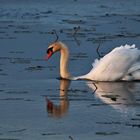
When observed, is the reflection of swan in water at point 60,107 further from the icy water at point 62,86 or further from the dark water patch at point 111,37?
the dark water patch at point 111,37

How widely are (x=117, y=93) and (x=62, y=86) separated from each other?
1.46 meters

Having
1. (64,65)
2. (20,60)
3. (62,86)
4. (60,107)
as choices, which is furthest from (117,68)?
(60,107)

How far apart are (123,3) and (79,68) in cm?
1974

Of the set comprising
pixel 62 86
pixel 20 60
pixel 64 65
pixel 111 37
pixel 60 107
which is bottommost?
pixel 60 107

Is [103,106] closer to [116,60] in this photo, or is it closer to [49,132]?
[49,132]

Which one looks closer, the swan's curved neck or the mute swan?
the mute swan

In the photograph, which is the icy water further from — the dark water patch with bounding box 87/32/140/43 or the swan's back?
the swan's back

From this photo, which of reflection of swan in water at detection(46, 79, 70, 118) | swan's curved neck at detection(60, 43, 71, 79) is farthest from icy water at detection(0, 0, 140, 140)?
swan's curved neck at detection(60, 43, 71, 79)

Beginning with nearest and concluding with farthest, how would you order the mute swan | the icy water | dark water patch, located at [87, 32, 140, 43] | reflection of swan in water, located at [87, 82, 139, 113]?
the icy water < reflection of swan in water, located at [87, 82, 139, 113] < the mute swan < dark water patch, located at [87, 32, 140, 43]

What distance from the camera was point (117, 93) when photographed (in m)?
16.0

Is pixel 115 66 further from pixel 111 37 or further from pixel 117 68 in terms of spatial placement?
pixel 111 37

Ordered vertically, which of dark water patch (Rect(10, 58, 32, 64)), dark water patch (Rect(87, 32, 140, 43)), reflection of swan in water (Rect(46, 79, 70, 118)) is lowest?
reflection of swan in water (Rect(46, 79, 70, 118))

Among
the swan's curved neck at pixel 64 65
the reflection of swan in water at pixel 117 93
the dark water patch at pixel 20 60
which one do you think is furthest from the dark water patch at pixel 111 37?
the reflection of swan in water at pixel 117 93

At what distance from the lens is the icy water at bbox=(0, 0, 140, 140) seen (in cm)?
1269
